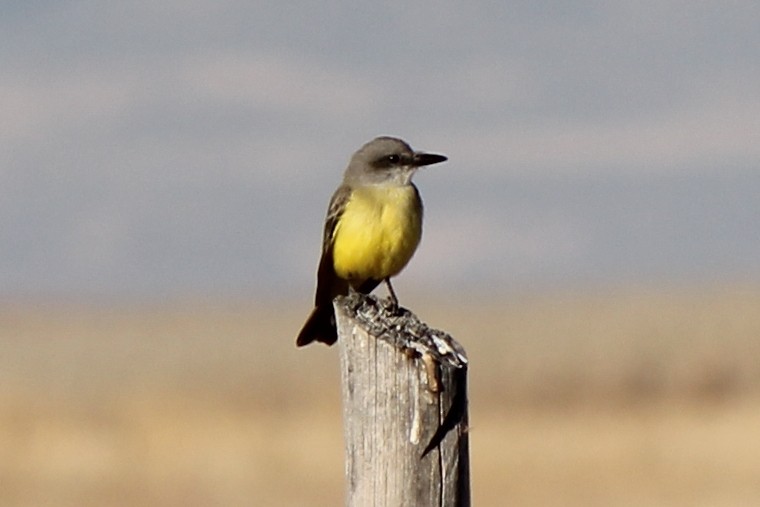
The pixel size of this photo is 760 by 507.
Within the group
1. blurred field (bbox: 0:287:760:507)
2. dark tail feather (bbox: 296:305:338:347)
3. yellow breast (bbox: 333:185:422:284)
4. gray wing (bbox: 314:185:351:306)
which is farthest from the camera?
blurred field (bbox: 0:287:760:507)

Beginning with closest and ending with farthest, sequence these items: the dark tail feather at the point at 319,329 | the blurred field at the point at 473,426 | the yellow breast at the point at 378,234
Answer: the dark tail feather at the point at 319,329 → the yellow breast at the point at 378,234 → the blurred field at the point at 473,426

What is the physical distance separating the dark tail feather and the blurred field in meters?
10.2

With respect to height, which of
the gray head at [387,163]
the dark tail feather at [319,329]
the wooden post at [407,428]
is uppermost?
the gray head at [387,163]

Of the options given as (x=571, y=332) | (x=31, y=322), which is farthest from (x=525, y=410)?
(x=31, y=322)

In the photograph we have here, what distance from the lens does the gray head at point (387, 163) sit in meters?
9.84

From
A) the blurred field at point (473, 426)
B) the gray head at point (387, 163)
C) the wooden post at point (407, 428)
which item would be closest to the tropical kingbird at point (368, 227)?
the gray head at point (387, 163)

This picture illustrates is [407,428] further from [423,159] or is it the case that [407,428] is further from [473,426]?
[473,426]

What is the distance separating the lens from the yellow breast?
9234mm

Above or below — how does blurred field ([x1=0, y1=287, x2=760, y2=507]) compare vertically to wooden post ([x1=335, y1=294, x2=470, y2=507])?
above

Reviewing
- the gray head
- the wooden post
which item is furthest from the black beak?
the wooden post

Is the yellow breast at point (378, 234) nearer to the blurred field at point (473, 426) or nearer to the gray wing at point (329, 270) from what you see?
the gray wing at point (329, 270)

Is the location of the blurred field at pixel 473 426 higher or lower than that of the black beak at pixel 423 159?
higher

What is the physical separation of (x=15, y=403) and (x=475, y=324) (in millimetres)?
26756

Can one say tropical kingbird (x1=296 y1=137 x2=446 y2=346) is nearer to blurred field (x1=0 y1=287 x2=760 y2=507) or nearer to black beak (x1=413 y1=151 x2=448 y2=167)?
black beak (x1=413 y1=151 x2=448 y2=167)
